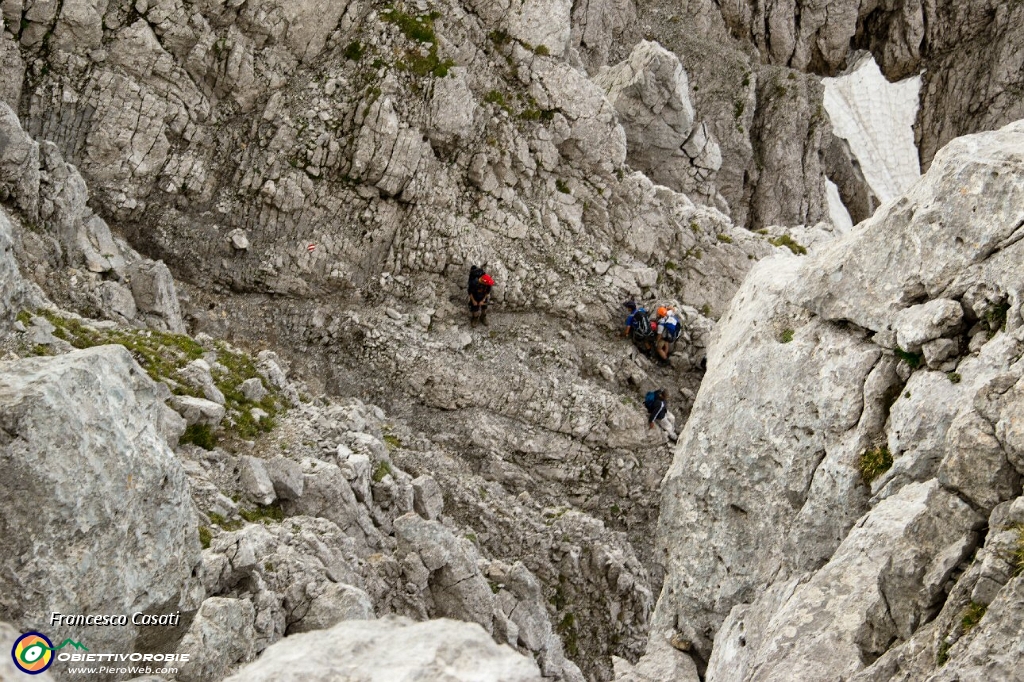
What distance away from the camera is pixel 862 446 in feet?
50.2

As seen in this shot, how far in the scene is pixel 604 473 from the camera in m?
30.2

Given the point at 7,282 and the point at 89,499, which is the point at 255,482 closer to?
the point at 7,282

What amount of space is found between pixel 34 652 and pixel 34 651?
0.09 feet

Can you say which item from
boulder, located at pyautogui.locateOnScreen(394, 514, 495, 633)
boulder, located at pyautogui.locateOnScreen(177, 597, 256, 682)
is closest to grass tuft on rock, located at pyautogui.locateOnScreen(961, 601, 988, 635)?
boulder, located at pyautogui.locateOnScreen(177, 597, 256, 682)

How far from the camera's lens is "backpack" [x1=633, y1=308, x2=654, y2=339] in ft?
105

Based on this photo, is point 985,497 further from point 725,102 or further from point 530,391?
point 725,102

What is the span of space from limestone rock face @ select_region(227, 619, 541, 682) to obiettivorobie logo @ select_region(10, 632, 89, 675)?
3019 mm

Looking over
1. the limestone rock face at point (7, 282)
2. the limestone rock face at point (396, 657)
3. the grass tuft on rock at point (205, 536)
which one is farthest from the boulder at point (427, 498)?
the limestone rock face at point (396, 657)

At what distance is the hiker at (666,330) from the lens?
103 feet

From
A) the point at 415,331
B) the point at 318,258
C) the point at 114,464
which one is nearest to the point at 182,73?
the point at 318,258

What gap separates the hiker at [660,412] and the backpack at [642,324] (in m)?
2.52

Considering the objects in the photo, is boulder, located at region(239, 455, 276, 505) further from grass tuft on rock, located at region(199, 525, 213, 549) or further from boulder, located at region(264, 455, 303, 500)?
grass tuft on rock, located at region(199, 525, 213, 549)

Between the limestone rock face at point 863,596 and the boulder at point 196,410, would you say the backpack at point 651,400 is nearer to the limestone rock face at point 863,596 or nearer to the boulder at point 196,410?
the limestone rock face at point 863,596

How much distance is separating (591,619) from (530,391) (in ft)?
29.9
